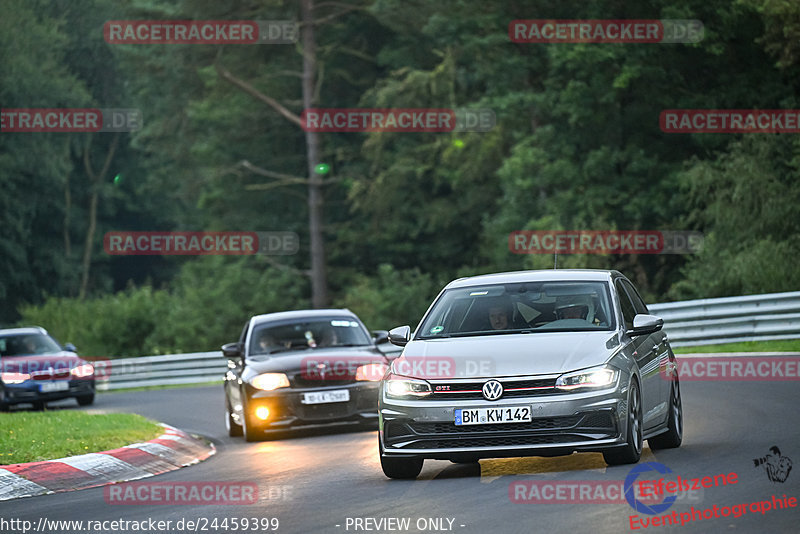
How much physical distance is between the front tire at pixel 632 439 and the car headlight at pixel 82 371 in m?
18.8

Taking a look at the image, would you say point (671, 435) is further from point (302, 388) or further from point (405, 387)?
point (302, 388)

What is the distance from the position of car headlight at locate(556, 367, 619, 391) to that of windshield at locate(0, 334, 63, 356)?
19.6 metres

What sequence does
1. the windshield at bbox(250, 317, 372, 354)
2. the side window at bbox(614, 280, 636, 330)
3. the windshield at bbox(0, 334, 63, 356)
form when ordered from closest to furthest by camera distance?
the side window at bbox(614, 280, 636, 330), the windshield at bbox(250, 317, 372, 354), the windshield at bbox(0, 334, 63, 356)

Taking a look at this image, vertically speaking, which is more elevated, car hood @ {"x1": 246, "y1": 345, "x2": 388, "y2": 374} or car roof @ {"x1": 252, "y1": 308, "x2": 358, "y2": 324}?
car roof @ {"x1": 252, "y1": 308, "x2": 358, "y2": 324}

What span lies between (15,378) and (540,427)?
18.7 m

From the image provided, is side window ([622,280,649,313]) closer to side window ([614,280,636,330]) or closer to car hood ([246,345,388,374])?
side window ([614,280,636,330])

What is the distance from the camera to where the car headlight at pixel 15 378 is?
88.7 feet

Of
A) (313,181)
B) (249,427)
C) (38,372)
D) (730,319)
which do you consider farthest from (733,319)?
(313,181)

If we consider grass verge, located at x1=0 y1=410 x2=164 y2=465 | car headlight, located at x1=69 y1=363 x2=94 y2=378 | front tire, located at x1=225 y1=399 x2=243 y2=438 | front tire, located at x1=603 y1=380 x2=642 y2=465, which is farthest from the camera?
car headlight, located at x1=69 y1=363 x2=94 y2=378

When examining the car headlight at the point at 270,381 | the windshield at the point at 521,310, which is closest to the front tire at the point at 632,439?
the windshield at the point at 521,310

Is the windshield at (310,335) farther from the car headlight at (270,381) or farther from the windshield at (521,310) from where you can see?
the windshield at (521,310)

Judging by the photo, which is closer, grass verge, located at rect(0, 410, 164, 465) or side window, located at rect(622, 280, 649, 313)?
side window, located at rect(622, 280, 649, 313)

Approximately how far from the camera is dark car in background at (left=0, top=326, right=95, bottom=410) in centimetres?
2705

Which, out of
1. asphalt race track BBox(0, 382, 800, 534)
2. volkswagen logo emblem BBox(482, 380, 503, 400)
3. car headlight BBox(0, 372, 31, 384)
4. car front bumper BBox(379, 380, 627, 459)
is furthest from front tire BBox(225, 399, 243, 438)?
car headlight BBox(0, 372, 31, 384)
